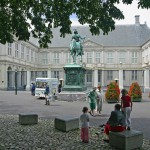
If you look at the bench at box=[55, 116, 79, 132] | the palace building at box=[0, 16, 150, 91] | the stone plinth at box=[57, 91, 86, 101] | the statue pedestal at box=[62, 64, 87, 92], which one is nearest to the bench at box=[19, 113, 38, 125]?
the bench at box=[55, 116, 79, 132]

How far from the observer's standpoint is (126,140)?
8016mm

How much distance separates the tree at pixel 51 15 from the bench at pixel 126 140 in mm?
2913

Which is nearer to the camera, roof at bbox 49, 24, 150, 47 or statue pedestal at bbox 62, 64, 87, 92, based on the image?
statue pedestal at bbox 62, 64, 87, 92

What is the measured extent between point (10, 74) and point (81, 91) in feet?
106

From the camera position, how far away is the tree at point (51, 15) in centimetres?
798

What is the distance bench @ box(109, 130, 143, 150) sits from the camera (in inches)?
316

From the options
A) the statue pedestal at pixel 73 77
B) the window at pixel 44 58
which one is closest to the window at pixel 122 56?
the window at pixel 44 58

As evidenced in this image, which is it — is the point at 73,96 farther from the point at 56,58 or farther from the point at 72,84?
the point at 56,58

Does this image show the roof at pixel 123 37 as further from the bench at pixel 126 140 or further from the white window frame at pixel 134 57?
the bench at pixel 126 140

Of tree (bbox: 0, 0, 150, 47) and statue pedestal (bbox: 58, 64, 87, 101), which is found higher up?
tree (bbox: 0, 0, 150, 47)

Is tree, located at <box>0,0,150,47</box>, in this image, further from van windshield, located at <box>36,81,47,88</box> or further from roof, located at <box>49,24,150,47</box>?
roof, located at <box>49,24,150,47</box>

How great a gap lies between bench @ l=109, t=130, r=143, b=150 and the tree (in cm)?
291

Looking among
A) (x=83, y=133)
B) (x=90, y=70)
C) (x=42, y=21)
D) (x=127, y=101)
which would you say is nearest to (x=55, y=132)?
(x=83, y=133)

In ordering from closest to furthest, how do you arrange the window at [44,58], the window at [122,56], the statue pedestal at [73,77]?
the statue pedestal at [73,77] → the window at [122,56] → the window at [44,58]
